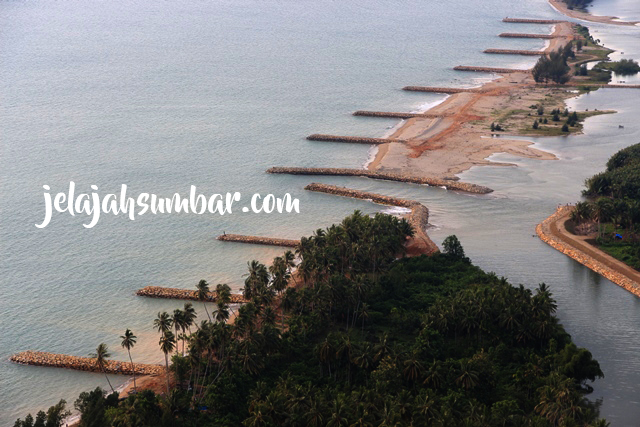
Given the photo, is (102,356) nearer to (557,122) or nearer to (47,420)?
(47,420)

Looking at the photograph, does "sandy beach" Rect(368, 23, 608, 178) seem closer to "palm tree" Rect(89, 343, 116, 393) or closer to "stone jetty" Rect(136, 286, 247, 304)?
"stone jetty" Rect(136, 286, 247, 304)

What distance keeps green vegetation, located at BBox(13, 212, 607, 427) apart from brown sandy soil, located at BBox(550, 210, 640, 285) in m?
15.5

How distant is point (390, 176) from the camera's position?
12838 cm

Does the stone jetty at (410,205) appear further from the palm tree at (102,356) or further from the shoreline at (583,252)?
the palm tree at (102,356)

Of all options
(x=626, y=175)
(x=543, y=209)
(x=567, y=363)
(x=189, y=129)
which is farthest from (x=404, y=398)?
(x=189, y=129)

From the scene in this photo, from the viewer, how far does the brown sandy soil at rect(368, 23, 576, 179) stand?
13488 centimetres

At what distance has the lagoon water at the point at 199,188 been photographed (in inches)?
3329

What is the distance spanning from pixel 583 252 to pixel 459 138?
49638mm

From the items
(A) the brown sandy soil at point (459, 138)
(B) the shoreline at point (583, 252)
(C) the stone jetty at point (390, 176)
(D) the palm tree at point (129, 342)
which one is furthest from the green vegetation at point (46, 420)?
(A) the brown sandy soil at point (459, 138)

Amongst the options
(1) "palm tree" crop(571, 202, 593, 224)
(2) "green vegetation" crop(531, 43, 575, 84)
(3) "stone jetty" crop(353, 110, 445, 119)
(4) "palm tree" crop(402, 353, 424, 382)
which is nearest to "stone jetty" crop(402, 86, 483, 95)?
(2) "green vegetation" crop(531, 43, 575, 84)

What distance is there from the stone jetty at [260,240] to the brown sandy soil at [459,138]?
3175 cm

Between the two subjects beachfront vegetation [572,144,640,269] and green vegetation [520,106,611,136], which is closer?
beachfront vegetation [572,144,640,269]

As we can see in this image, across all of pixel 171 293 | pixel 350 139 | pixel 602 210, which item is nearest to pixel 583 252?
pixel 602 210

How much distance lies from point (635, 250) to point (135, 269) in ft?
180
